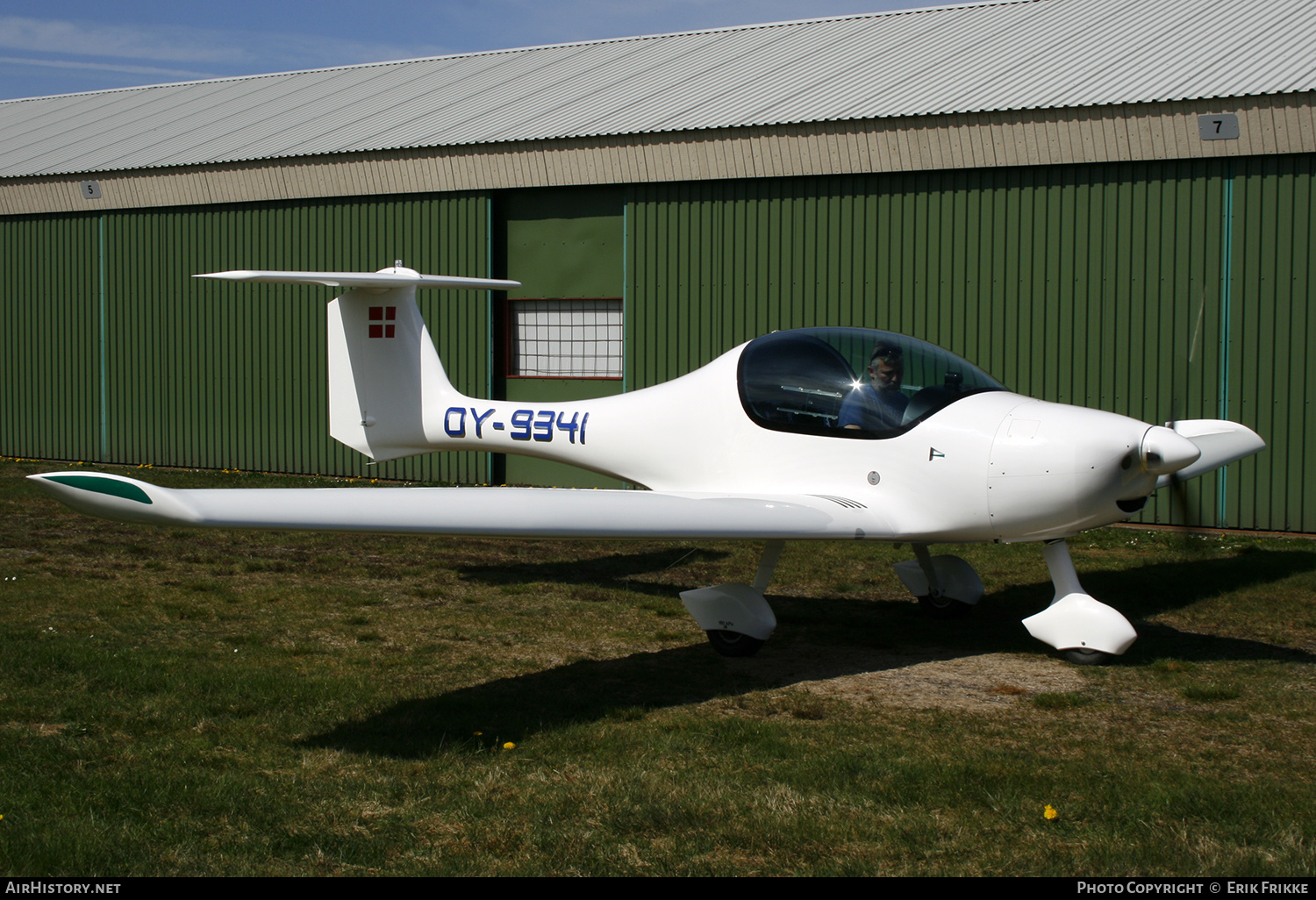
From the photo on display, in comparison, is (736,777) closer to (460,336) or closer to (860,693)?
(860,693)

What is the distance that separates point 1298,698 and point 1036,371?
6.95 metres

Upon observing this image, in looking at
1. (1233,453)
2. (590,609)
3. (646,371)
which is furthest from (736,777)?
(646,371)

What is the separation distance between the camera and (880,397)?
6992 mm

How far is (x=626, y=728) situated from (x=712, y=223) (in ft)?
31.7

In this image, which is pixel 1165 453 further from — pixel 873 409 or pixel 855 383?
pixel 855 383

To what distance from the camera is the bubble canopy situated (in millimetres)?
6945

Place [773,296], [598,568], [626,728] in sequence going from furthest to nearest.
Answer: [773,296] < [598,568] < [626,728]

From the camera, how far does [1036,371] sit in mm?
12602

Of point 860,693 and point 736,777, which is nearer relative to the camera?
point 736,777

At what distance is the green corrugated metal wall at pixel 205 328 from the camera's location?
15898 mm

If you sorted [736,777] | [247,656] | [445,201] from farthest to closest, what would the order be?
[445,201] < [247,656] < [736,777]

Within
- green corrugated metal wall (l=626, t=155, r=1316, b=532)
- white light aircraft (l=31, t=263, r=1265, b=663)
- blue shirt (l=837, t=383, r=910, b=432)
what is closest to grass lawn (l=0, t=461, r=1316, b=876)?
white light aircraft (l=31, t=263, r=1265, b=663)

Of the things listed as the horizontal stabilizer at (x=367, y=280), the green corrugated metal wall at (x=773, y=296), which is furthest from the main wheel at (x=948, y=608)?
the horizontal stabilizer at (x=367, y=280)

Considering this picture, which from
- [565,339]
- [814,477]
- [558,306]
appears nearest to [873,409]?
[814,477]
